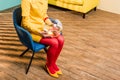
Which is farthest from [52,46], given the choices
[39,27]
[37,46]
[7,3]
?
[7,3]

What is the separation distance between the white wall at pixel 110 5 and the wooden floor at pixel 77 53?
2.21ft

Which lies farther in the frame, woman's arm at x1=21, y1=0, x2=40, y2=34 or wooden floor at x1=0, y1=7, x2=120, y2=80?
wooden floor at x1=0, y1=7, x2=120, y2=80

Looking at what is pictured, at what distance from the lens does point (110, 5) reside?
16.9 ft

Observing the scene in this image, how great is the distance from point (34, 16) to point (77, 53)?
102 cm

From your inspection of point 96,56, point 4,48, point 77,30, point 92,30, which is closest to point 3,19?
point 4,48

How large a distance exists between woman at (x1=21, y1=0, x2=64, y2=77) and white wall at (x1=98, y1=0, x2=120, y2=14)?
2958 mm

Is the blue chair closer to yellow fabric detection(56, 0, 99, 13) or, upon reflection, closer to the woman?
the woman

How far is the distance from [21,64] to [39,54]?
0.37 meters

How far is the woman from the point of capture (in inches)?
93.9

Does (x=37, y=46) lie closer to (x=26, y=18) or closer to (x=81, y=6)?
(x=26, y=18)

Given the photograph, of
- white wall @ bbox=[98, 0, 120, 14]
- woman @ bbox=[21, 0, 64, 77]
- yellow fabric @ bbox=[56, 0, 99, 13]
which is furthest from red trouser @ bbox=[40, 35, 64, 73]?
white wall @ bbox=[98, 0, 120, 14]

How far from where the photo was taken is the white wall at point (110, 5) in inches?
199

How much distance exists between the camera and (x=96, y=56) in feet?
10.3

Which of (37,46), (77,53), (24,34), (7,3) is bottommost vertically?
(77,53)
